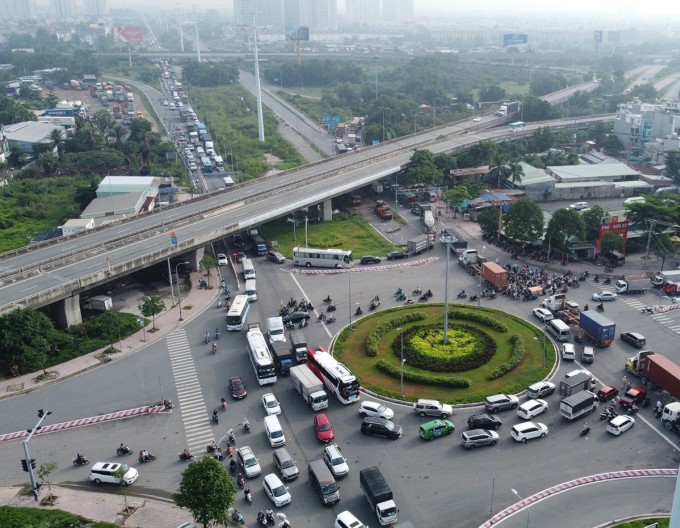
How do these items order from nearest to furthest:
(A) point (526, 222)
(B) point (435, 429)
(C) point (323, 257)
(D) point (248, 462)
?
(D) point (248, 462), (B) point (435, 429), (C) point (323, 257), (A) point (526, 222)

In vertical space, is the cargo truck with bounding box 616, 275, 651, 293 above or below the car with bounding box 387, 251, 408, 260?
below

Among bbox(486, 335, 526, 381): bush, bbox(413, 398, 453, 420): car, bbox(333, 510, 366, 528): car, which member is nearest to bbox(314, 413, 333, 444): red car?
bbox(413, 398, 453, 420): car

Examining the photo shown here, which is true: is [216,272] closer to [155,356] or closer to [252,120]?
[155,356]

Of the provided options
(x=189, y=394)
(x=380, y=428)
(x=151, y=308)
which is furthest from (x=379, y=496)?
(x=151, y=308)

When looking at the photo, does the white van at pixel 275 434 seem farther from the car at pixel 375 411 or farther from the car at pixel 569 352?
the car at pixel 569 352

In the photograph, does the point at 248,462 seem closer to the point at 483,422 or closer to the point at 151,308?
the point at 483,422

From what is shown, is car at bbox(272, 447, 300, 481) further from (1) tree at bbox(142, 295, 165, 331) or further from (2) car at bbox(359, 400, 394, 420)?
(1) tree at bbox(142, 295, 165, 331)

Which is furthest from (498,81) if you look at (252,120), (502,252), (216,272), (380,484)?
(380,484)

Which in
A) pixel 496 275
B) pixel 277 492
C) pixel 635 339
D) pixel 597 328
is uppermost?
pixel 496 275
